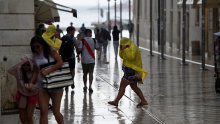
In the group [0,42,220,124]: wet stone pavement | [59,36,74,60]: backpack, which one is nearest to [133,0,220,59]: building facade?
[0,42,220,124]: wet stone pavement

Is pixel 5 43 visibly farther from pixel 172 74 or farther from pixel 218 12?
pixel 218 12

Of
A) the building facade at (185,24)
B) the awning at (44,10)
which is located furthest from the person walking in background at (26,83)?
the building facade at (185,24)

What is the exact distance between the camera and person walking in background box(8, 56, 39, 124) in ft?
37.6

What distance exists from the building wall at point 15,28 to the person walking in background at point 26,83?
3.59m

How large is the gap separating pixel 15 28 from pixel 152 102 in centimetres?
452

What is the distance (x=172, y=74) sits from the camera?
1094 inches

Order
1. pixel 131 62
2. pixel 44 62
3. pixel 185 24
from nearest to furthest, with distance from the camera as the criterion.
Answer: pixel 44 62 → pixel 131 62 → pixel 185 24

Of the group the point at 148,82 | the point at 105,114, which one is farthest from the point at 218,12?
the point at 105,114

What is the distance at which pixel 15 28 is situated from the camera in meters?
15.4

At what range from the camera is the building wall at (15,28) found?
604 inches

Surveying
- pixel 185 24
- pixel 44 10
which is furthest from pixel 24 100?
pixel 185 24

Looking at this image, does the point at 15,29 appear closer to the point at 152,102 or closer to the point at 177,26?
the point at 152,102

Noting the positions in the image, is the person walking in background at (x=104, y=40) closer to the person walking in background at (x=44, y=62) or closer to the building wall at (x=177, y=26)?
the building wall at (x=177, y=26)

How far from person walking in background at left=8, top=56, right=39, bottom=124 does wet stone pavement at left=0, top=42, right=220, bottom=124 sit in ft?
7.77
